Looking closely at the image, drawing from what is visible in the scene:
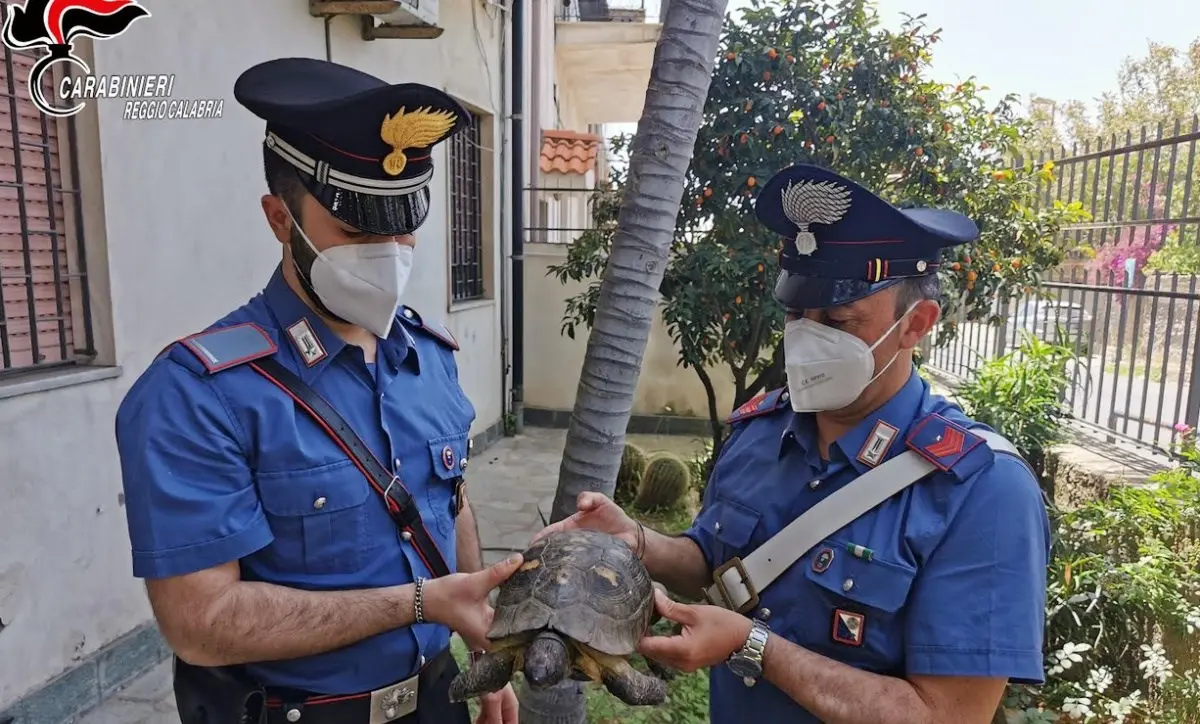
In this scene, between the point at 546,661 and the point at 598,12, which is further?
the point at 598,12

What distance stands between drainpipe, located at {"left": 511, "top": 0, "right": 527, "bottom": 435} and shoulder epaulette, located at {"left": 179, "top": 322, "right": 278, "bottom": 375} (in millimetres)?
7571

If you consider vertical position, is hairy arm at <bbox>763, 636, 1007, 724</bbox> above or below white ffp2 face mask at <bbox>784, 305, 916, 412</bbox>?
below

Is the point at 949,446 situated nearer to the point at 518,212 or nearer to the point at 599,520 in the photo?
the point at 599,520

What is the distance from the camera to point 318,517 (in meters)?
1.72

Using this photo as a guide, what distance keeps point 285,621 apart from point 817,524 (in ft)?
3.87

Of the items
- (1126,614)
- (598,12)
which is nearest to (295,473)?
(1126,614)

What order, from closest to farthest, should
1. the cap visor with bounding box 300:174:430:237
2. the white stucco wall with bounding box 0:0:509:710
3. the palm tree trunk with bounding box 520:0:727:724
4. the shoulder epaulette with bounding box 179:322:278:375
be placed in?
the shoulder epaulette with bounding box 179:322:278:375 < the cap visor with bounding box 300:174:430:237 < the palm tree trunk with bounding box 520:0:727:724 < the white stucco wall with bounding box 0:0:509:710

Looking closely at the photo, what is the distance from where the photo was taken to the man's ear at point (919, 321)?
1849 mm

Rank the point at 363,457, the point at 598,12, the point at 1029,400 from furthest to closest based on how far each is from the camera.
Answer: the point at 598,12, the point at 1029,400, the point at 363,457

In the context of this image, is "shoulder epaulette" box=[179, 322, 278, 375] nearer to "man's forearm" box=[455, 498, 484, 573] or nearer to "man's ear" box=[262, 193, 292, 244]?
"man's ear" box=[262, 193, 292, 244]

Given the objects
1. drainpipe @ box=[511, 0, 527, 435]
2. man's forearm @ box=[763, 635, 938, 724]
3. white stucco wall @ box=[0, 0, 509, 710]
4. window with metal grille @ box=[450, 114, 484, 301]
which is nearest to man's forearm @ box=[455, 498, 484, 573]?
man's forearm @ box=[763, 635, 938, 724]

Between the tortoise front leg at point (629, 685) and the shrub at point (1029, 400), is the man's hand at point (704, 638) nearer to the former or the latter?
the tortoise front leg at point (629, 685)

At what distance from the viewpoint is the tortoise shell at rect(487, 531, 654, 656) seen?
1.83m

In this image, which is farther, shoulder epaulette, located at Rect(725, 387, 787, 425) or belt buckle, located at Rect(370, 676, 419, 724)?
shoulder epaulette, located at Rect(725, 387, 787, 425)
